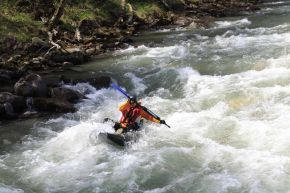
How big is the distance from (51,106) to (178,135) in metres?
4.49

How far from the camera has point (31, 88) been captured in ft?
47.2

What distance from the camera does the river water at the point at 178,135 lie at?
935 centimetres

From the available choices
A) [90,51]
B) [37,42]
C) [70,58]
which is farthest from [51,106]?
[90,51]

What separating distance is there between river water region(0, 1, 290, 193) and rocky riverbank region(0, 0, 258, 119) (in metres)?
0.75

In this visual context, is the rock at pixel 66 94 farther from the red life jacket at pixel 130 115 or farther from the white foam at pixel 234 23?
the white foam at pixel 234 23

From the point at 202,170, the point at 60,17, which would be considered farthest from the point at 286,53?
the point at 60,17

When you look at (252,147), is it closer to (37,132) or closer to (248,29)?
(37,132)

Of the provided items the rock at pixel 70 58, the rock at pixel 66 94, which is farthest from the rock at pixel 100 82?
the rock at pixel 70 58

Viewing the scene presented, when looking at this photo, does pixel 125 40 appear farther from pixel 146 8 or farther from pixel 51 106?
pixel 51 106

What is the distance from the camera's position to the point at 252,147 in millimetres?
10430

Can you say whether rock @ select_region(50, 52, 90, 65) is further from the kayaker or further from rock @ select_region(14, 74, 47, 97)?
the kayaker

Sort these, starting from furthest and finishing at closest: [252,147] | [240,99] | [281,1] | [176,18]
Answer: [281,1]
[176,18]
[240,99]
[252,147]

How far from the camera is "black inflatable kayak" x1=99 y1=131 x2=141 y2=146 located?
1095 centimetres

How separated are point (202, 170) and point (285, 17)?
18899 mm
